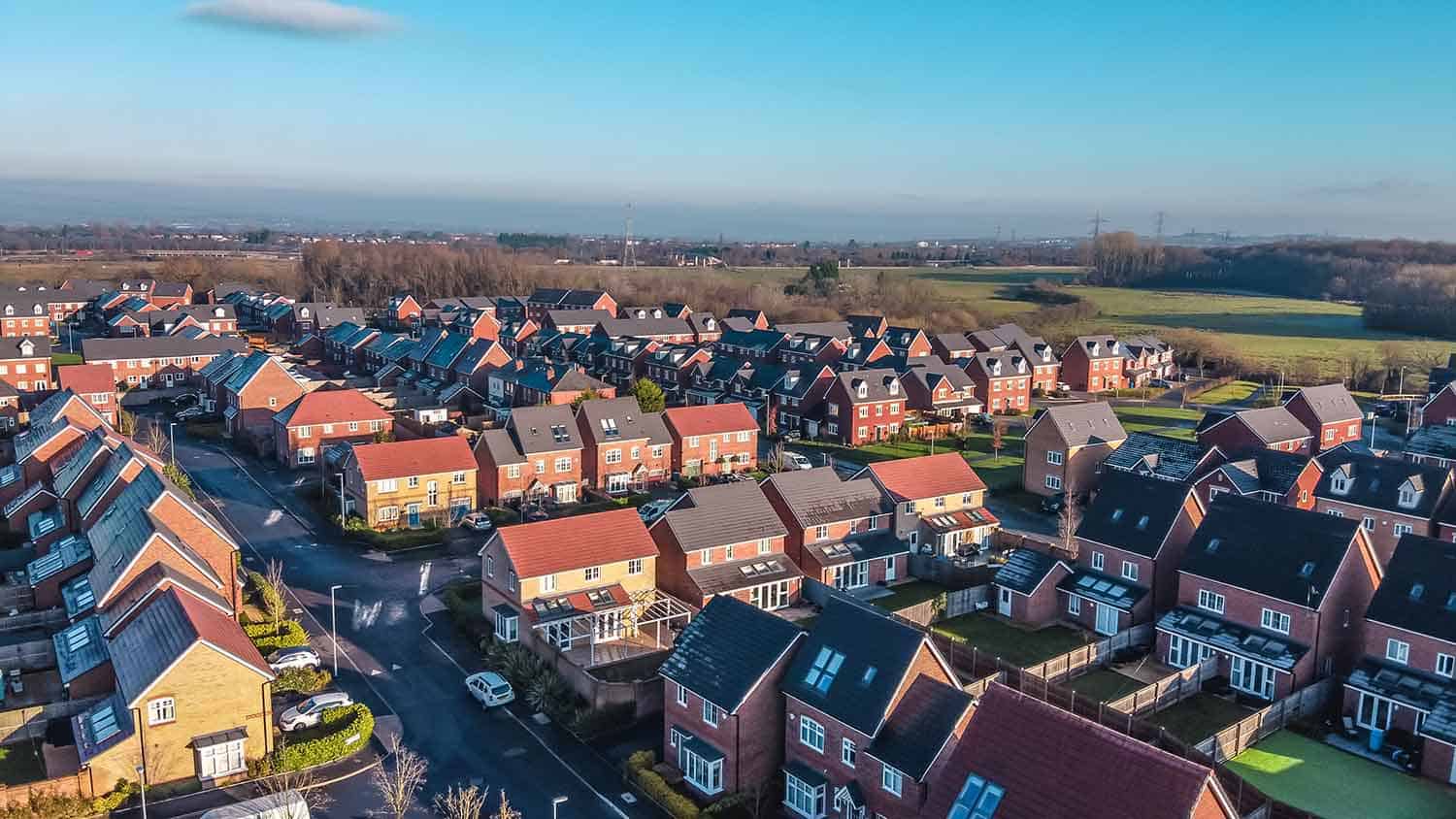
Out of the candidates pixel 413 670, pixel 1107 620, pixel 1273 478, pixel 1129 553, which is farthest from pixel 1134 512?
pixel 413 670

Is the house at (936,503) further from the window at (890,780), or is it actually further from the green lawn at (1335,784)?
the window at (890,780)

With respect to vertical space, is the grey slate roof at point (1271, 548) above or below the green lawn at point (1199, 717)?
above

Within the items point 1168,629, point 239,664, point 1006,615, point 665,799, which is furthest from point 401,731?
point 1168,629

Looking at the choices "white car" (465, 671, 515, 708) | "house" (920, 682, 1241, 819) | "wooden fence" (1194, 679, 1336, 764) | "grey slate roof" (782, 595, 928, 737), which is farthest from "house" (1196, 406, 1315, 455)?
"white car" (465, 671, 515, 708)

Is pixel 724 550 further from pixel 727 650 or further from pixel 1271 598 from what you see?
pixel 1271 598

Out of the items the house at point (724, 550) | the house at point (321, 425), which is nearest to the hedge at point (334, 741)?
the house at point (724, 550)

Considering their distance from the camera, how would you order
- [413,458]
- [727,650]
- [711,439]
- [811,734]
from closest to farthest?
[811,734] < [727,650] < [413,458] < [711,439]
